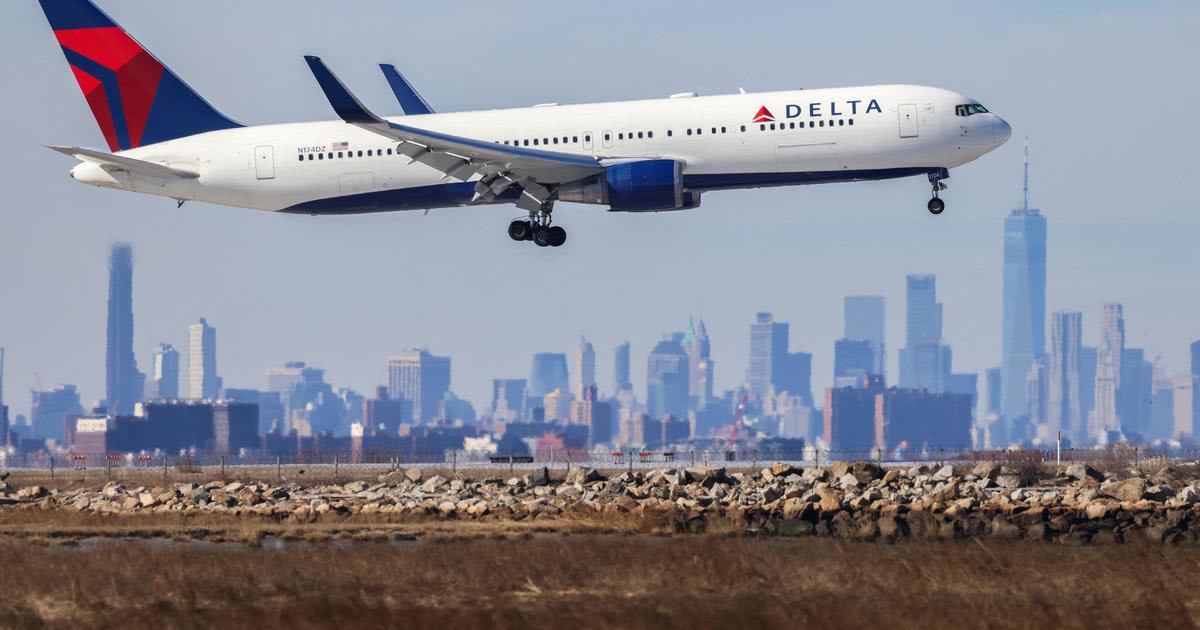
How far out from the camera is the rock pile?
129ft

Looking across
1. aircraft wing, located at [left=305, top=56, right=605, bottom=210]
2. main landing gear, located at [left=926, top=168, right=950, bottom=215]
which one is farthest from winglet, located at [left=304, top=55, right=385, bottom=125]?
main landing gear, located at [left=926, top=168, right=950, bottom=215]

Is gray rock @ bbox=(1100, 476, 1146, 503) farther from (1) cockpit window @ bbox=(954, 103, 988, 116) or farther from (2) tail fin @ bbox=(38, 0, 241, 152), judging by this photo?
(2) tail fin @ bbox=(38, 0, 241, 152)

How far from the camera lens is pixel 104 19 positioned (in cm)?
6284

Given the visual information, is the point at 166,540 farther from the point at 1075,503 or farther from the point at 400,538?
the point at 1075,503

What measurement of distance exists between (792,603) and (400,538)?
15.2 m

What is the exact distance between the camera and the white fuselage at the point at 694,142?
173 feet

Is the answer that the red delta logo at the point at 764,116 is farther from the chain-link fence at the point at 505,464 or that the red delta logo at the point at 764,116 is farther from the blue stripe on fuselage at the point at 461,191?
the chain-link fence at the point at 505,464

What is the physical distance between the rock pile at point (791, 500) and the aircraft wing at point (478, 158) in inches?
343

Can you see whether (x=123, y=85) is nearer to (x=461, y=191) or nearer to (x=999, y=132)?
(x=461, y=191)

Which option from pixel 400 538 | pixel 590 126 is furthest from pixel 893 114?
pixel 400 538

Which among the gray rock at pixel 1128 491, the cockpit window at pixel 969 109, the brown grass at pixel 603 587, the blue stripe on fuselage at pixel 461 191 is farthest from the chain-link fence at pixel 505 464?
the brown grass at pixel 603 587

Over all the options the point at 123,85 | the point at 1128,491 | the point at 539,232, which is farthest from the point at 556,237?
the point at 1128,491

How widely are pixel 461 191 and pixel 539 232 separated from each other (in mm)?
2749

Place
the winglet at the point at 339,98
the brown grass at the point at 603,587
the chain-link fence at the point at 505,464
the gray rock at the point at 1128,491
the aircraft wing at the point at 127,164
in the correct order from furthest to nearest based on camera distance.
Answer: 1. the chain-link fence at the point at 505,464
2. the aircraft wing at the point at 127,164
3. the winglet at the point at 339,98
4. the gray rock at the point at 1128,491
5. the brown grass at the point at 603,587
